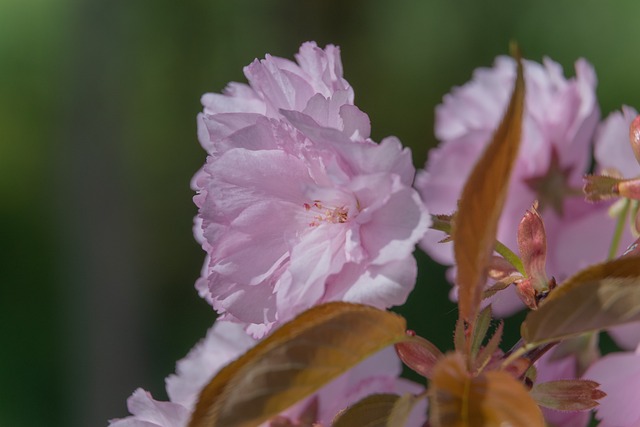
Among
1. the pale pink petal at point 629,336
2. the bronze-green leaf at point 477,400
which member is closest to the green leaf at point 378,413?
the bronze-green leaf at point 477,400

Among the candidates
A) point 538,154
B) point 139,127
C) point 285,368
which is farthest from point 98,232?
point 285,368

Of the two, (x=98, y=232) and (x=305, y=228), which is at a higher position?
(x=305, y=228)

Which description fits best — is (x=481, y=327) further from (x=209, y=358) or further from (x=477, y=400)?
(x=209, y=358)

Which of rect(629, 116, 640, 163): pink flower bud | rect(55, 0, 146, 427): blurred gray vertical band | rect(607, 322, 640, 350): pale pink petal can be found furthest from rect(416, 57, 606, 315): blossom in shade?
rect(55, 0, 146, 427): blurred gray vertical band

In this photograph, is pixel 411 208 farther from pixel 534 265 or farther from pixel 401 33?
pixel 401 33

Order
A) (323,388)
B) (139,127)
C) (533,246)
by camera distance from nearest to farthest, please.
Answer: (533,246)
(323,388)
(139,127)

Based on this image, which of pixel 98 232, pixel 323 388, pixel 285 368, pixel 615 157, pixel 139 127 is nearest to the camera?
pixel 285 368
